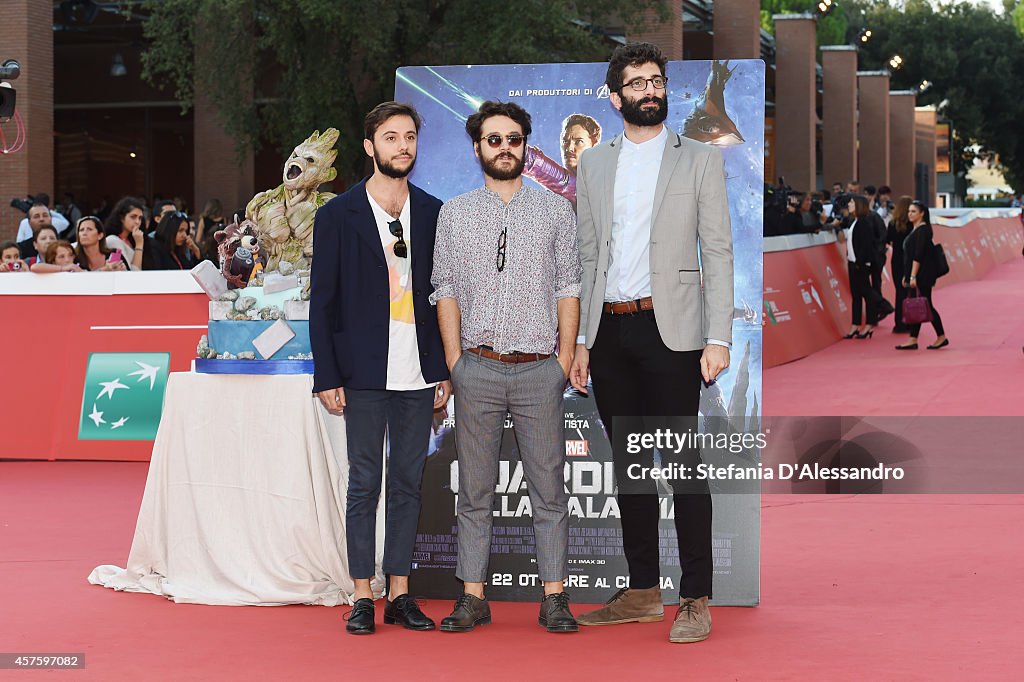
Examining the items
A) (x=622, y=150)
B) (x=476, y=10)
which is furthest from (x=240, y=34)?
(x=622, y=150)

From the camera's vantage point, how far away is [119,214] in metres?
13.0

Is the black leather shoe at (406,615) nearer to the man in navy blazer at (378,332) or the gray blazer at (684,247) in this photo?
the man in navy blazer at (378,332)

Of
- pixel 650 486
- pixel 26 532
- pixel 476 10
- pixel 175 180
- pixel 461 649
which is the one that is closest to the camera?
pixel 461 649

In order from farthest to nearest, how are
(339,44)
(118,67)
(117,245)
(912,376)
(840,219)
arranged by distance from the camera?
1. (118,67)
2. (339,44)
3. (840,219)
4. (912,376)
5. (117,245)

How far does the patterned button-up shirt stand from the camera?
5.23m

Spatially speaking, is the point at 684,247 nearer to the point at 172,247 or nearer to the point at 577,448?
the point at 577,448

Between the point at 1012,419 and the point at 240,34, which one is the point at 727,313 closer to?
the point at 1012,419

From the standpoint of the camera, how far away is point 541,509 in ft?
17.8

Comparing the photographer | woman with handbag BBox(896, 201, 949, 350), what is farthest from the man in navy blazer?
the photographer

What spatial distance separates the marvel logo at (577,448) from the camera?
19.3 ft

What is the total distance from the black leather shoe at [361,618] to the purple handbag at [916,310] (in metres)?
12.1

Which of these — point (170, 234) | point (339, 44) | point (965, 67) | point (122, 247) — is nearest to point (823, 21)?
point (965, 67)

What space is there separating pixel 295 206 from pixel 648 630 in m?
2.35

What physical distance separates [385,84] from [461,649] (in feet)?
61.1
